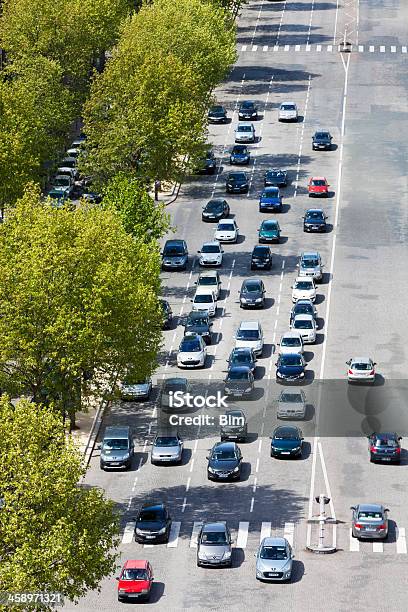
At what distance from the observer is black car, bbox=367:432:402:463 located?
10288 cm

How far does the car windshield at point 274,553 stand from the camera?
89.8m

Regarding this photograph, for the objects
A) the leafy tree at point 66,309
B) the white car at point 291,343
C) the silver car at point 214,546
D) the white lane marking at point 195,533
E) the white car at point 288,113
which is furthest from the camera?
the white car at point 288,113

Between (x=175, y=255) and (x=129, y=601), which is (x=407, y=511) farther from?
(x=175, y=255)

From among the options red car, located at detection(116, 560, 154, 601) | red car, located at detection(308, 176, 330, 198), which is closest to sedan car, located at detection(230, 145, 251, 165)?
red car, located at detection(308, 176, 330, 198)

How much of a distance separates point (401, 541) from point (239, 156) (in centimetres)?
7262

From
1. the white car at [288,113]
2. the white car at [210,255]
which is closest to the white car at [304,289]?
the white car at [210,255]

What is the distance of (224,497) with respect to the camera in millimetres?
100062

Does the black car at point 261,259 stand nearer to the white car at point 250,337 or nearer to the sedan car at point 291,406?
the white car at point 250,337

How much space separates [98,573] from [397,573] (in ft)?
51.3

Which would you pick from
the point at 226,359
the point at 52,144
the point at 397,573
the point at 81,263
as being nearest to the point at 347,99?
the point at 52,144

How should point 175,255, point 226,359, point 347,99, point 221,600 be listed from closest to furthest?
point 221,600 < point 226,359 < point 175,255 < point 347,99

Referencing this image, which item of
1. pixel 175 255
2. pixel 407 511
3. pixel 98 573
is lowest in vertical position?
pixel 175 255

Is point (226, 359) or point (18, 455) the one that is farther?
point (226, 359)

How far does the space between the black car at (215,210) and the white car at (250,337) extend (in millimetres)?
26808
